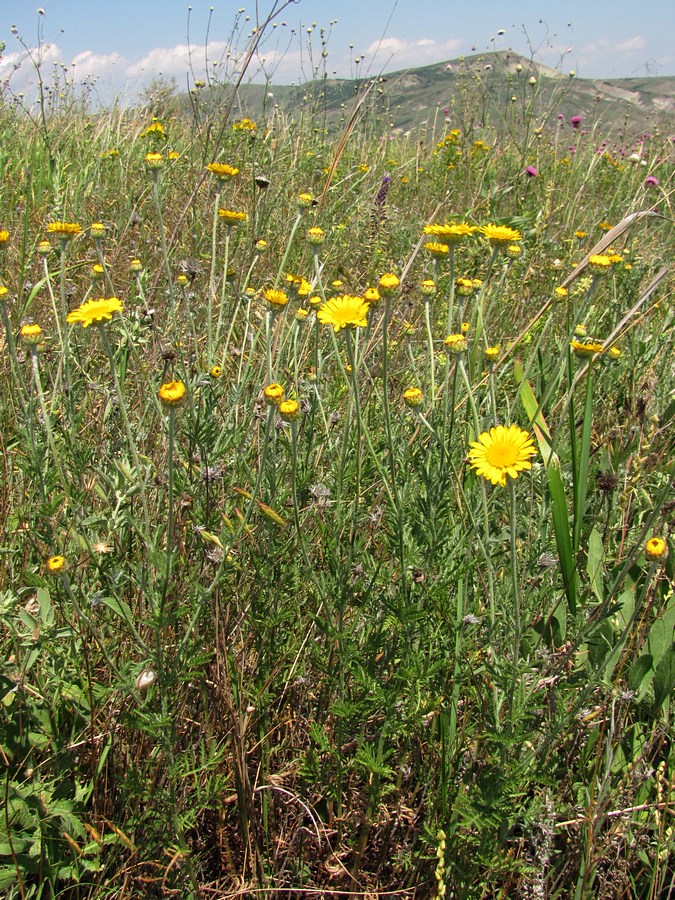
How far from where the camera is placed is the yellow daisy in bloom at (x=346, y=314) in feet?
4.49

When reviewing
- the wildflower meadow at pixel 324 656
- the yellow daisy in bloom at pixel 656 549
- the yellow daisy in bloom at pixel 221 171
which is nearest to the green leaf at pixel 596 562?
the wildflower meadow at pixel 324 656

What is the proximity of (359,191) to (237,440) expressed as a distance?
10.9 ft

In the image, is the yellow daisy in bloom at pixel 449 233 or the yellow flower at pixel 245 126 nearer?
the yellow daisy in bloom at pixel 449 233

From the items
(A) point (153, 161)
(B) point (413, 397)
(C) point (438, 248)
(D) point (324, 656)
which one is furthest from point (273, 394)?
(A) point (153, 161)

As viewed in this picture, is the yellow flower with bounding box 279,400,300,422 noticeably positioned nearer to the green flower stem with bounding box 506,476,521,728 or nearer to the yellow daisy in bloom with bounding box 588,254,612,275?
the green flower stem with bounding box 506,476,521,728

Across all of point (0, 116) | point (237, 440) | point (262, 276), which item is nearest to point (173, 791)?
point (237, 440)

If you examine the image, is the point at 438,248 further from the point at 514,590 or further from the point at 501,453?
the point at 514,590

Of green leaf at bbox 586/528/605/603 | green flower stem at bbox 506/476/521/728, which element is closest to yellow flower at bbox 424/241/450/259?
green flower stem at bbox 506/476/521/728

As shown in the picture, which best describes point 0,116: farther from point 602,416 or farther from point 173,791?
point 173,791

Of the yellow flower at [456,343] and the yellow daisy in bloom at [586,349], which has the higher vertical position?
the yellow flower at [456,343]

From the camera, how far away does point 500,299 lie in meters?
3.05

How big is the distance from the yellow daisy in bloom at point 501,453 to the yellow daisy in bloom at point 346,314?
38 cm

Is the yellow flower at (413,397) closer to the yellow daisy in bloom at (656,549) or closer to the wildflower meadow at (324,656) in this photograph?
the wildflower meadow at (324,656)

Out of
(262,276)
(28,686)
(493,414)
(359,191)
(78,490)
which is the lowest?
(28,686)
